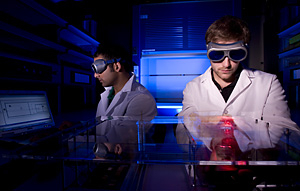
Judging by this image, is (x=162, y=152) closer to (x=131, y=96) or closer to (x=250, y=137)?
(x=250, y=137)

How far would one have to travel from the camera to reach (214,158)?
0.40 meters

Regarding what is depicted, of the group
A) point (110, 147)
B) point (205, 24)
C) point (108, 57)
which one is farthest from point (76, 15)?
point (110, 147)

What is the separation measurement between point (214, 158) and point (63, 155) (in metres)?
0.35

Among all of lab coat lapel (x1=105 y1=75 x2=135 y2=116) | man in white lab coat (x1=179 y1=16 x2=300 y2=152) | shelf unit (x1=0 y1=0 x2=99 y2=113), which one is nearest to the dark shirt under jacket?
man in white lab coat (x1=179 y1=16 x2=300 y2=152)

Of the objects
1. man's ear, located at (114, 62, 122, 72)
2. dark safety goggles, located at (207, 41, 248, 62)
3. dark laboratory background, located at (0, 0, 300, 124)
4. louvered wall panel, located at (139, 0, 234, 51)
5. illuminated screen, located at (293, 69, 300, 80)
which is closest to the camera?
dark safety goggles, located at (207, 41, 248, 62)

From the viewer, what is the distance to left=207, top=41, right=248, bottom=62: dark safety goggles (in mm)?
1016

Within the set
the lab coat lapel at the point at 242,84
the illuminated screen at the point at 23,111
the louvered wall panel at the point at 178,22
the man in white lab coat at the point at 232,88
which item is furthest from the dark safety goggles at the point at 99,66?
the louvered wall panel at the point at 178,22

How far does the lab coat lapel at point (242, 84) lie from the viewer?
1.33 m

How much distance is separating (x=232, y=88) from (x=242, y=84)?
85mm

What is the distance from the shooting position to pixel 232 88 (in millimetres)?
1424

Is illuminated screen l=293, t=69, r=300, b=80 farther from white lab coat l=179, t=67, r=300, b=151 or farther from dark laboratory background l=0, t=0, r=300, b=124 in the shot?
white lab coat l=179, t=67, r=300, b=151

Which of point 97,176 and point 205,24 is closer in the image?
point 97,176

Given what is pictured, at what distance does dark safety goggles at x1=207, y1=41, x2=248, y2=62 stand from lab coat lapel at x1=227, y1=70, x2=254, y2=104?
350 mm

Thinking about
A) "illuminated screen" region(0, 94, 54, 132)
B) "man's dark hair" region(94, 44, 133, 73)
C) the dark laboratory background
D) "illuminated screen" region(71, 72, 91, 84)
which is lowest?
"illuminated screen" region(0, 94, 54, 132)
